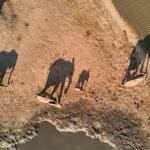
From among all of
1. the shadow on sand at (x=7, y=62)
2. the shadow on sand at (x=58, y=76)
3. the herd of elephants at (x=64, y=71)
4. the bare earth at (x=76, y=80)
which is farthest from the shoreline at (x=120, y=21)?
the shadow on sand at (x=7, y=62)

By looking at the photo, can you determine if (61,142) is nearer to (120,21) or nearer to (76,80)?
(76,80)

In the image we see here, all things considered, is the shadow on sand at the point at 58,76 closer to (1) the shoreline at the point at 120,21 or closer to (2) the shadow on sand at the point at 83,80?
(2) the shadow on sand at the point at 83,80

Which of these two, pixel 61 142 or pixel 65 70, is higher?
pixel 65 70

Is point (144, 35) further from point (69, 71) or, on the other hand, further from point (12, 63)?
point (12, 63)

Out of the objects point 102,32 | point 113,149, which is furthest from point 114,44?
point 113,149

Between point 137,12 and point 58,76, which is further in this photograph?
point 137,12

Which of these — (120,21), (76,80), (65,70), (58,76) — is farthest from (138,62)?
(58,76)
